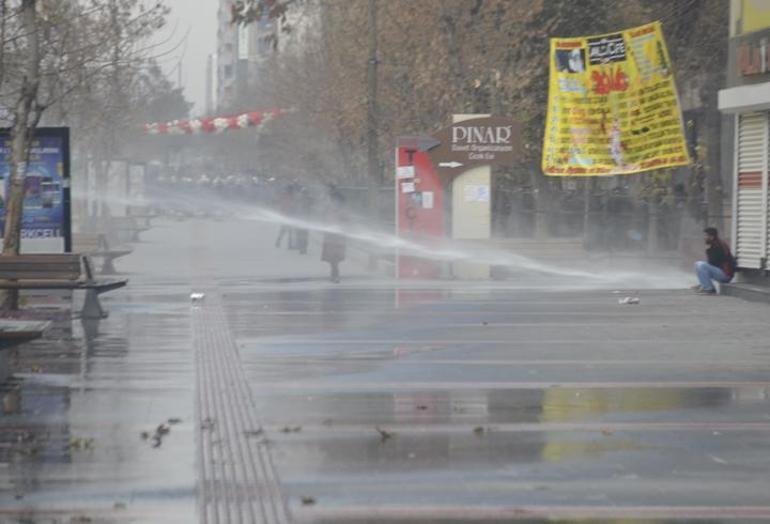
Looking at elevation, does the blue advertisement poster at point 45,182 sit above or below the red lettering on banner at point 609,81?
below

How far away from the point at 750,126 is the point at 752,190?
3.34 ft

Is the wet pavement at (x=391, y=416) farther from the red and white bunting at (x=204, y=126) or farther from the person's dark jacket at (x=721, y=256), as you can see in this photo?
the red and white bunting at (x=204, y=126)

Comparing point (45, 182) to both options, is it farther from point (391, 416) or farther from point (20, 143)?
point (391, 416)

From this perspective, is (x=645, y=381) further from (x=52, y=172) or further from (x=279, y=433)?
(x=52, y=172)

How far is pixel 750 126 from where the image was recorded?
24.8 meters

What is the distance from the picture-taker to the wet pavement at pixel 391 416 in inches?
356

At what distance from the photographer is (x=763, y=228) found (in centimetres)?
2425

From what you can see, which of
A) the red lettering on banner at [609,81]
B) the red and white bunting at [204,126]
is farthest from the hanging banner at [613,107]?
the red and white bunting at [204,126]

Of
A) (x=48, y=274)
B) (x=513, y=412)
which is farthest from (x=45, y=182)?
(x=513, y=412)

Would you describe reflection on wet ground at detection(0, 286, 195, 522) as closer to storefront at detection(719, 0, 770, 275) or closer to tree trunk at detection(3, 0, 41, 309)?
tree trunk at detection(3, 0, 41, 309)

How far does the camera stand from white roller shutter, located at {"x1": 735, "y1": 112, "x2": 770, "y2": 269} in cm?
2431

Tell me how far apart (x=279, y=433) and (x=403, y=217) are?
21.6 meters

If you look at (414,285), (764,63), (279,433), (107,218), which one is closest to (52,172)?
(414,285)

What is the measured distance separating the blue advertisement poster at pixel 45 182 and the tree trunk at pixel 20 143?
1859mm
